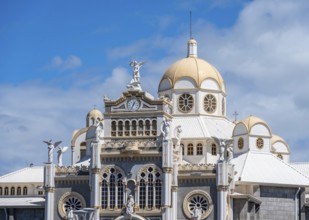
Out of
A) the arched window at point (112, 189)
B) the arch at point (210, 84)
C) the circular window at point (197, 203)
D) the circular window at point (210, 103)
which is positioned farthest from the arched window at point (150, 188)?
the arch at point (210, 84)

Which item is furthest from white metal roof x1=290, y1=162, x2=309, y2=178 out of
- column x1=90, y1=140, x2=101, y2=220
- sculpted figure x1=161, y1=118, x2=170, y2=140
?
column x1=90, y1=140, x2=101, y2=220

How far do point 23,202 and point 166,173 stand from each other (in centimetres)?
1846

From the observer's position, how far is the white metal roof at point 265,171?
371 feet

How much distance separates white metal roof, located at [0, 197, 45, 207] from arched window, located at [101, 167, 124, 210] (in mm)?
8490

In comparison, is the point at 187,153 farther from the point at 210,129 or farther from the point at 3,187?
the point at 3,187

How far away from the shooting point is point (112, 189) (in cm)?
10975

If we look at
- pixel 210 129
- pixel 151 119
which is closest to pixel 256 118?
pixel 210 129

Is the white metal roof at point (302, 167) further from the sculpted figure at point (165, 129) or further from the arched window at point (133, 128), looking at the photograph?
the arched window at point (133, 128)

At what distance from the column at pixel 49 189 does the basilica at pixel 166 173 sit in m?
0.10

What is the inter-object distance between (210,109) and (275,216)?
1567 centimetres

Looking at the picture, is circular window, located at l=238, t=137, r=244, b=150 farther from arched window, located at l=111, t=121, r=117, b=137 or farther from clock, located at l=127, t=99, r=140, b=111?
arched window, located at l=111, t=121, r=117, b=137

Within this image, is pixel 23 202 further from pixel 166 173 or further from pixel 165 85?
pixel 165 85

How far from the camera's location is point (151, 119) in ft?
365

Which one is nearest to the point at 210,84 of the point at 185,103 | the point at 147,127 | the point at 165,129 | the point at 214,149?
the point at 185,103
